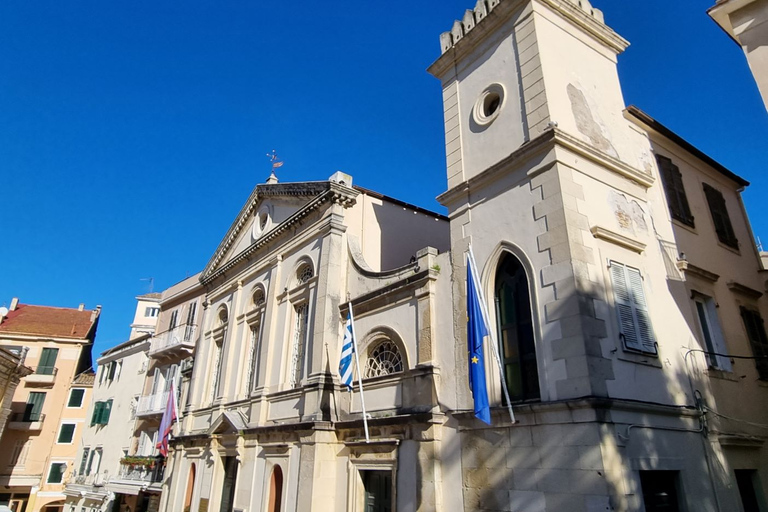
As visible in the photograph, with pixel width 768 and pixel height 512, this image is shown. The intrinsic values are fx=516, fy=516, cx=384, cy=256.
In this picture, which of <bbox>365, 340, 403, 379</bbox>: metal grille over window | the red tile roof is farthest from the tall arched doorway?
the red tile roof

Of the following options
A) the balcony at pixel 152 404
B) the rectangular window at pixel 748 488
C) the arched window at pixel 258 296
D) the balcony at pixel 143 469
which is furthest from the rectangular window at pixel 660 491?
the balcony at pixel 152 404

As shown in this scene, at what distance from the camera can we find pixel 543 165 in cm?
979

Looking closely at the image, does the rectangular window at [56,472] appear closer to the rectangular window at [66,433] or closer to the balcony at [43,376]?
the rectangular window at [66,433]

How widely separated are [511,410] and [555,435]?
0.85 metres

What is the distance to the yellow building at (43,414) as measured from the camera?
3322 centimetres

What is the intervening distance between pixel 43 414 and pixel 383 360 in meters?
32.3

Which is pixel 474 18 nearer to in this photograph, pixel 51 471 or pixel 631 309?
pixel 631 309

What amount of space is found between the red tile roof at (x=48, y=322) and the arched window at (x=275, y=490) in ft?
95.7

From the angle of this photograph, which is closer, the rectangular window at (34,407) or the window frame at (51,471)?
the window frame at (51,471)

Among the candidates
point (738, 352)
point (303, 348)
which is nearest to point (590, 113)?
point (738, 352)

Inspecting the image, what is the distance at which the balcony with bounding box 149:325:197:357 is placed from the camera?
25094 millimetres

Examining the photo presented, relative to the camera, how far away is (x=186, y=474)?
20.3m

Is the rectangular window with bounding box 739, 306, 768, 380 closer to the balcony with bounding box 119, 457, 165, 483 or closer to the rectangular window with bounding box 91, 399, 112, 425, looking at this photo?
the balcony with bounding box 119, 457, 165, 483

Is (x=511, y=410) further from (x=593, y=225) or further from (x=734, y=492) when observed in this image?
(x=734, y=492)
